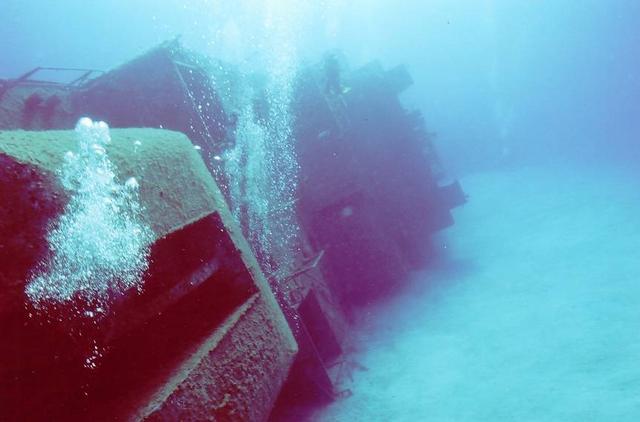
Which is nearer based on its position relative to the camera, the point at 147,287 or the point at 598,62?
the point at 147,287

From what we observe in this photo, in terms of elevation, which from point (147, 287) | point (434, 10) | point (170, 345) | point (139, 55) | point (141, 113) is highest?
point (434, 10)

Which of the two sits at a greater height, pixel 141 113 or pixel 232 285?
pixel 141 113

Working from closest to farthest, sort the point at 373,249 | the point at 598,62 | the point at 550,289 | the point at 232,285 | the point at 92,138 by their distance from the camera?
the point at 92,138 → the point at 232,285 → the point at 550,289 → the point at 373,249 → the point at 598,62

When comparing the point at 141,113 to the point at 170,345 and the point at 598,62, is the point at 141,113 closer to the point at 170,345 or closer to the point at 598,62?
the point at 170,345

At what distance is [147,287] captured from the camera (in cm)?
128

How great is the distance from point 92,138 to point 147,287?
56 centimetres

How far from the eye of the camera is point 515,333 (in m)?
9.17

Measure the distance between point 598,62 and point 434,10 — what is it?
27.0 metres

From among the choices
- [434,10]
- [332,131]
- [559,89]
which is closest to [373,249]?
[332,131]

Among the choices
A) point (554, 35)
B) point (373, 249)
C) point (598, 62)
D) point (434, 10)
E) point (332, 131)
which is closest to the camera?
point (373, 249)

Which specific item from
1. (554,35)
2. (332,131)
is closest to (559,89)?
(554,35)

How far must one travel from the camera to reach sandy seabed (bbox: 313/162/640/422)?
7113 mm

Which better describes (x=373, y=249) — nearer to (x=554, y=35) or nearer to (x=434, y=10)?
(x=554, y=35)

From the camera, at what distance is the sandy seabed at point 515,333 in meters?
7.11
